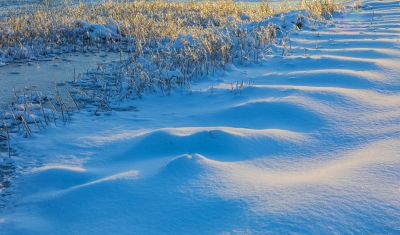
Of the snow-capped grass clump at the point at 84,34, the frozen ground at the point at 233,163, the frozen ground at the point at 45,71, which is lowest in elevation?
the frozen ground at the point at 233,163

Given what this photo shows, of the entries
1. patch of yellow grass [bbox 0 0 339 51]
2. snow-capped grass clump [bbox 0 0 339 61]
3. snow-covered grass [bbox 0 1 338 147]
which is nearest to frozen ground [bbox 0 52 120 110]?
snow-covered grass [bbox 0 1 338 147]

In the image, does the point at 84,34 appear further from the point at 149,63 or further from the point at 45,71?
the point at 149,63

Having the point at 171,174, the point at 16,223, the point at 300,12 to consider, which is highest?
the point at 300,12

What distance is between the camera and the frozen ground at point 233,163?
170 cm

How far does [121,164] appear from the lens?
2.50 metres

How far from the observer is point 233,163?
225cm

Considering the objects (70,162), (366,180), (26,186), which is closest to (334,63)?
(366,180)

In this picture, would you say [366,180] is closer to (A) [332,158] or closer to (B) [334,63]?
(A) [332,158]

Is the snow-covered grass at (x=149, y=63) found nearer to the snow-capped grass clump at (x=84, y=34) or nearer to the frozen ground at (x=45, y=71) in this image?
the snow-capped grass clump at (x=84, y=34)

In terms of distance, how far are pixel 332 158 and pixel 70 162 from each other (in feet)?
5.60

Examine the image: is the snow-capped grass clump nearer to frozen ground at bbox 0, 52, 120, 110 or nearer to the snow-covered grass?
the snow-covered grass

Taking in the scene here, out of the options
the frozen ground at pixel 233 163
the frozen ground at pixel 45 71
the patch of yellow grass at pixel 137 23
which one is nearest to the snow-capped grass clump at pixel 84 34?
the patch of yellow grass at pixel 137 23

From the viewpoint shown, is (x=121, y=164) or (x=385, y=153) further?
(x=121, y=164)

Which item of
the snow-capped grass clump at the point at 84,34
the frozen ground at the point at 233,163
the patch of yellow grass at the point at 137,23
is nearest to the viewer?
the frozen ground at the point at 233,163
